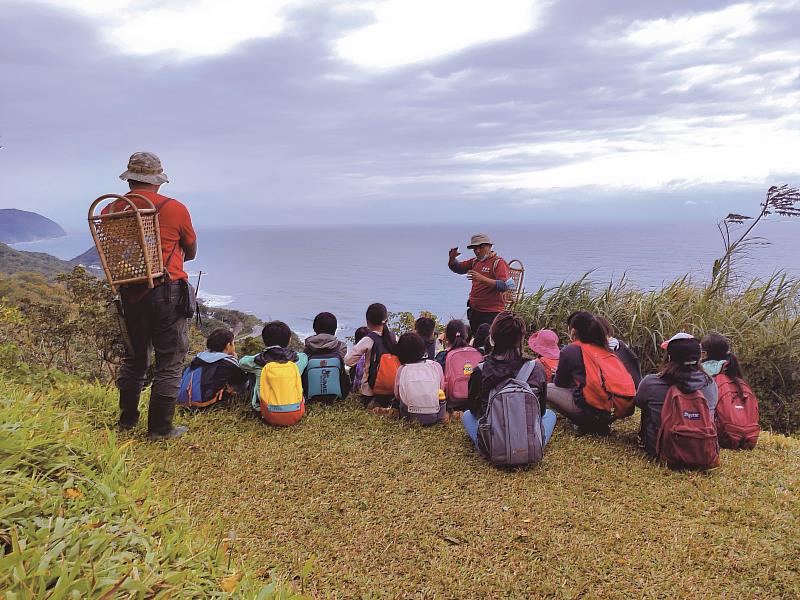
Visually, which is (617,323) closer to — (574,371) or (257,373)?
(574,371)

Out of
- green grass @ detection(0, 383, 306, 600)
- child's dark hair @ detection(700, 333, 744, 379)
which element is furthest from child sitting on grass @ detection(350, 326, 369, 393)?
child's dark hair @ detection(700, 333, 744, 379)

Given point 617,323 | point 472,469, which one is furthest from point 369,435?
point 617,323

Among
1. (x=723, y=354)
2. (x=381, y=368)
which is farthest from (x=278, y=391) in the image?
(x=723, y=354)

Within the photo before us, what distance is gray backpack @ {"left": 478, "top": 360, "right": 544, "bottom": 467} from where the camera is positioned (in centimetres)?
436

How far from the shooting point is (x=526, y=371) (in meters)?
4.64

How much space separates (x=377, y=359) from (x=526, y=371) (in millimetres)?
1685

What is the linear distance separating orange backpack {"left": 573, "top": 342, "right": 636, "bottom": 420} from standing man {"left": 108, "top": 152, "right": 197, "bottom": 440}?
3518mm

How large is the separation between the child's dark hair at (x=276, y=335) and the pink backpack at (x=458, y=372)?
177 centimetres

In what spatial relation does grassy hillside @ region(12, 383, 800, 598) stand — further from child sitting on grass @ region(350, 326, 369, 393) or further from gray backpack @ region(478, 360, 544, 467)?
child sitting on grass @ region(350, 326, 369, 393)

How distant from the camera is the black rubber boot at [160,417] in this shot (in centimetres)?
452

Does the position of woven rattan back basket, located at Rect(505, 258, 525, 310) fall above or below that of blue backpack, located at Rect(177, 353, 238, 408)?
above

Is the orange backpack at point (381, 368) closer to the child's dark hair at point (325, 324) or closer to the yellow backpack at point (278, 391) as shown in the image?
the child's dark hair at point (325, 324)

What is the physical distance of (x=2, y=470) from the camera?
8.81 ft

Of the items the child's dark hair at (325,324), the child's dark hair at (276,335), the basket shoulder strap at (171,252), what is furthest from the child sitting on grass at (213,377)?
the basket shoulder strap at (171,252)
